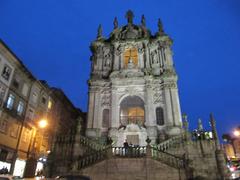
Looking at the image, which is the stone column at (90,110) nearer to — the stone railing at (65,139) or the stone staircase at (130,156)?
the stone railing at (65,139)

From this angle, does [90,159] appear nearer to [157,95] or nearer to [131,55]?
[157,95]

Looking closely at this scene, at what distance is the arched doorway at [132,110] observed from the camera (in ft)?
95.8

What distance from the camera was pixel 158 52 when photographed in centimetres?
3500

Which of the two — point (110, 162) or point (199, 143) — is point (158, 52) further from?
point (110, 162)

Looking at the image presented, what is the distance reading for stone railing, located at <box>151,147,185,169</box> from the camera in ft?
57.9

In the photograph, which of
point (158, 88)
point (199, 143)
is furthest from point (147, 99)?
point (199, 143)

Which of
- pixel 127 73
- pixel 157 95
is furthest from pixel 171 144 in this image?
pixel 127 73

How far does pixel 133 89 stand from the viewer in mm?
30812

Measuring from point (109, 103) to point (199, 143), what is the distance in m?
13.2

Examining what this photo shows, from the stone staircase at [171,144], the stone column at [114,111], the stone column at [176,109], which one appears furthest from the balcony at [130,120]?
the stone staircase at [171,144]

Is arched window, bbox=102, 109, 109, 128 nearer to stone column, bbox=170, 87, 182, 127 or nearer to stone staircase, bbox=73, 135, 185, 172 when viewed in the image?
stone column, bbox=170, 87, 182, 127

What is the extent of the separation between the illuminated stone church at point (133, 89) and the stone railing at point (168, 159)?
Result: 7265 millimetres

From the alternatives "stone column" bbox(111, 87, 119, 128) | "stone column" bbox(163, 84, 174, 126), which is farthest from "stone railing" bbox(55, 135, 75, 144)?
"stone column" bbox(163, 84, 174, 126)

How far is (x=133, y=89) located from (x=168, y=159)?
14.0 metres
